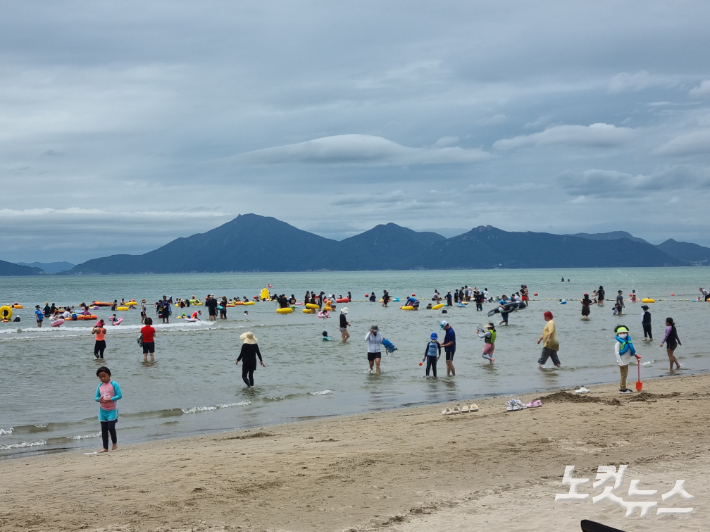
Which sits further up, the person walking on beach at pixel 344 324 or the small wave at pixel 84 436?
the person walking on beach at pixel 344 324

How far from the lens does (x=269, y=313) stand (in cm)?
5166

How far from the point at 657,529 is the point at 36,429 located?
1206 cm

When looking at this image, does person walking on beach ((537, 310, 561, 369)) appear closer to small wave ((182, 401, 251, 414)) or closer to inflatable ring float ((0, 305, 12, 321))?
small wave ((182, 401, 251, 414))

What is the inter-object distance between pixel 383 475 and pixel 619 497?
2.91 meters

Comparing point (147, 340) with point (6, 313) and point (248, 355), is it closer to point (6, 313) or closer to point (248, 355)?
point (248, 355)

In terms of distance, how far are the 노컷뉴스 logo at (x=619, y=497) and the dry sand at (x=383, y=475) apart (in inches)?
4.2

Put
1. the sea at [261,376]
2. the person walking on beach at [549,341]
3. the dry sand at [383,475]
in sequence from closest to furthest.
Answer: the dry sand at [383,475] → the sea at [261,376] → the person walking on beach at [549,341]

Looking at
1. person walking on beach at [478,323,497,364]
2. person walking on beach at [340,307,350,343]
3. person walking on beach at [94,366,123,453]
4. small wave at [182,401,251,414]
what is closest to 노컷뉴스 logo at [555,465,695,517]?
person walking on beach at [94,366,123,453]

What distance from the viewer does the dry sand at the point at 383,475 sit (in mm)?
6887

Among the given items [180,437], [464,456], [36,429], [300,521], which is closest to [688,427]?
[464,456]

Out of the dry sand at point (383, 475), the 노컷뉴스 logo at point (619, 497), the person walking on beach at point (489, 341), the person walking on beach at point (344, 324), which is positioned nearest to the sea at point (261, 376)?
the person walking on beach at point (489, 341)

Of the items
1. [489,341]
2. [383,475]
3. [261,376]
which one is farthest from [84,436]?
[489,341]

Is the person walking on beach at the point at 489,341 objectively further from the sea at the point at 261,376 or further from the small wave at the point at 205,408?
the small wave at the point at 205,408

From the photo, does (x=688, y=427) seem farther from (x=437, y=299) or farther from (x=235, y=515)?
(x=437, y=299)
